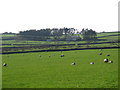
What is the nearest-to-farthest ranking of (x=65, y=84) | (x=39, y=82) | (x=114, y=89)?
(x=114, y=89), (x=65, y=84), (x=39, y=82)

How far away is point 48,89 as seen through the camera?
2819cm

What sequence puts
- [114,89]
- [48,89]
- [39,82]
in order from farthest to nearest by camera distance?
[39,82] → [48,89] → [114,89]

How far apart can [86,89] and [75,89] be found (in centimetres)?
128

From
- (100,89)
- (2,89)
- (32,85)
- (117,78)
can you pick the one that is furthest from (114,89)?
(2,89)

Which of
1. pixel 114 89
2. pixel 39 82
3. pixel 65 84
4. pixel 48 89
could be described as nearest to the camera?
pixel 114 89

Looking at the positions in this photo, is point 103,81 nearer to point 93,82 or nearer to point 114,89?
point 93,82

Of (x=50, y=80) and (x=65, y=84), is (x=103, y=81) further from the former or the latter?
Answer: (x=50, y=80)

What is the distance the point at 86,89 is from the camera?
88.9ft

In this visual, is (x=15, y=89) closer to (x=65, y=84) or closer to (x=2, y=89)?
(x=2, y=89)

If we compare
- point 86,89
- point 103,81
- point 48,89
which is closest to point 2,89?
point 48,89

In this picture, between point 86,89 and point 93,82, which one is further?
point 93,82

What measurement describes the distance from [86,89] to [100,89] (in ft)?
5.06

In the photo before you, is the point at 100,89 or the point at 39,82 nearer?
the point at 100,89

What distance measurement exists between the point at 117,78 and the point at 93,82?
147 inches
